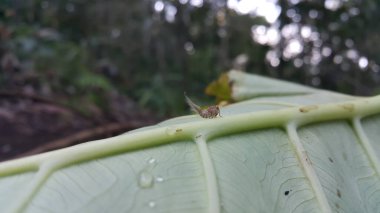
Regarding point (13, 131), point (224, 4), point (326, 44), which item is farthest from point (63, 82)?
point (326, 44)

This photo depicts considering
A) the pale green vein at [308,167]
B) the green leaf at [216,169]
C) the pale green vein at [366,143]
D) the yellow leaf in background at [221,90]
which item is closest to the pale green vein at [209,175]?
the green leaf at [216,169]

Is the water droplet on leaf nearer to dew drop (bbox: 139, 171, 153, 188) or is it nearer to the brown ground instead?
dew drop (bbox: 139, 171, 153, 188)

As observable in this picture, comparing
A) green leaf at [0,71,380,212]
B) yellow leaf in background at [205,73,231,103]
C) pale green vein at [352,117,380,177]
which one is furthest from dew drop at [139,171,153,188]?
yellow leaf in background at [205,73,231,103]

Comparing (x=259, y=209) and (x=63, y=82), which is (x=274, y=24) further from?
(x=259, y=209)

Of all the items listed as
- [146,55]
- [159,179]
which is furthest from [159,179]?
[146,55]

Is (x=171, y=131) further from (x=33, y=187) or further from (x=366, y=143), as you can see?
(x=366, y=143)
